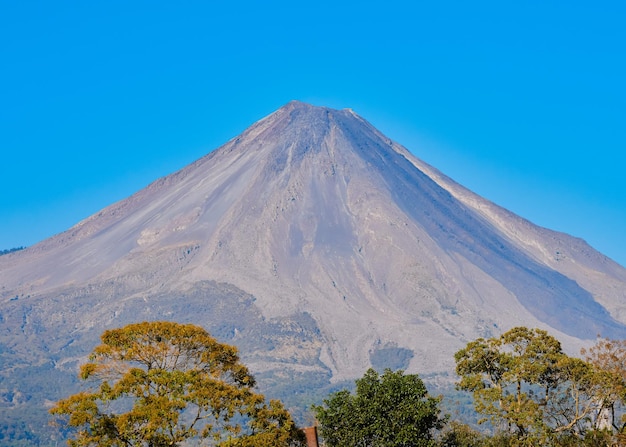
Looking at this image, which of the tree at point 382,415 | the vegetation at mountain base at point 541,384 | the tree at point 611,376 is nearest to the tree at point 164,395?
the tree at point 382,415

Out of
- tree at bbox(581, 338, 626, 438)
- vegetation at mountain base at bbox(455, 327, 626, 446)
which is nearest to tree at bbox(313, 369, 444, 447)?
vegetation at mountain base at bbox(455, 327, 626, 446)

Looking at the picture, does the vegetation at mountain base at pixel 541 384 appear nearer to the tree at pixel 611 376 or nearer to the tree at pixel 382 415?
the tree at pixel 611 376

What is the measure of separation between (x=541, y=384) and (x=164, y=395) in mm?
13520

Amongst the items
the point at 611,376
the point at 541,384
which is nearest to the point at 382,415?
the point at 541,384

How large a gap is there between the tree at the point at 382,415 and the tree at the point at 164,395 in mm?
5090

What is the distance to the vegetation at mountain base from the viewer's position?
2519 centimetres

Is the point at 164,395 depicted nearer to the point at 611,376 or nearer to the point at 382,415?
the point at 382,415

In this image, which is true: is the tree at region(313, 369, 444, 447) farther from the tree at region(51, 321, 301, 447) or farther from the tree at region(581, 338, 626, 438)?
the tree at region(581, 338, 626, 438)

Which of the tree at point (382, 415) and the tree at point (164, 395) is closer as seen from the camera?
the tree at point (164, 395)

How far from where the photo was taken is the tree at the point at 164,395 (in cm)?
1936

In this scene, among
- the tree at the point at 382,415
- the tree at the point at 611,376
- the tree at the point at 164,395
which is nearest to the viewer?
the tree at the point at 164,395

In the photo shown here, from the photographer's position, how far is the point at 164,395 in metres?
20.2

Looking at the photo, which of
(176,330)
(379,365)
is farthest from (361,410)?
(379,365)

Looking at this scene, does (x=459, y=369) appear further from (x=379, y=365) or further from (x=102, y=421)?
(x=379, y=365)
